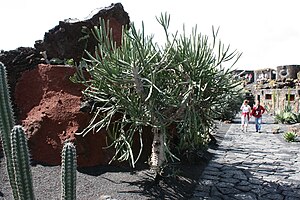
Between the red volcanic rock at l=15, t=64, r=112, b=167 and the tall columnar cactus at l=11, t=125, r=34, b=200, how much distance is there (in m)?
2.30

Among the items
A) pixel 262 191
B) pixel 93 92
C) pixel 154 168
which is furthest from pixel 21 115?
pixel 262 191

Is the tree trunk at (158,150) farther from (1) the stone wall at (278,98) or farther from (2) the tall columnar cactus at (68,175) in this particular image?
(1) the stone wall at (278,98)

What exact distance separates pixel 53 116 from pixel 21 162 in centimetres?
275

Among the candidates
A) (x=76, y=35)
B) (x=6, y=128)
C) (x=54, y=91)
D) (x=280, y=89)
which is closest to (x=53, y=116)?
(x=54, y=91)

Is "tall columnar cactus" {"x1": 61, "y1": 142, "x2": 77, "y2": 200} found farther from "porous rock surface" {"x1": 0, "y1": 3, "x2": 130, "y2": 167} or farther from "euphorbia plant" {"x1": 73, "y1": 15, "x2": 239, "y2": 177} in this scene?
"porous rock surface" {"x1": 0, "y1": 3, "x2": 130, "y2": 167}

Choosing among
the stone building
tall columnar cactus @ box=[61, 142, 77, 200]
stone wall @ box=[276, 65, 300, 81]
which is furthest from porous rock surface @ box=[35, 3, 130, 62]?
stone wall @ box=[276, 65, 300, 81]

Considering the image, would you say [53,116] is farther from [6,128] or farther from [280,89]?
[280,89]

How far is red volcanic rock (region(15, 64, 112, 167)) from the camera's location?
5.52 m

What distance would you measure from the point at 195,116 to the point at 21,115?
3173 mm

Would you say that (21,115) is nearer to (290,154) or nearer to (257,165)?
(257,165)

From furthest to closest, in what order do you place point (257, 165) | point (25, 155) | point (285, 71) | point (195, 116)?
1. point (285, 71)
2. point (257, 165)
3. point (195, 116)
4. point (25, 155)

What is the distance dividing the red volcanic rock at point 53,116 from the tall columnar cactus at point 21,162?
230 cm

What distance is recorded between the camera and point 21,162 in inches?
119

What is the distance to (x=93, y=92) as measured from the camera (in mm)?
5242
